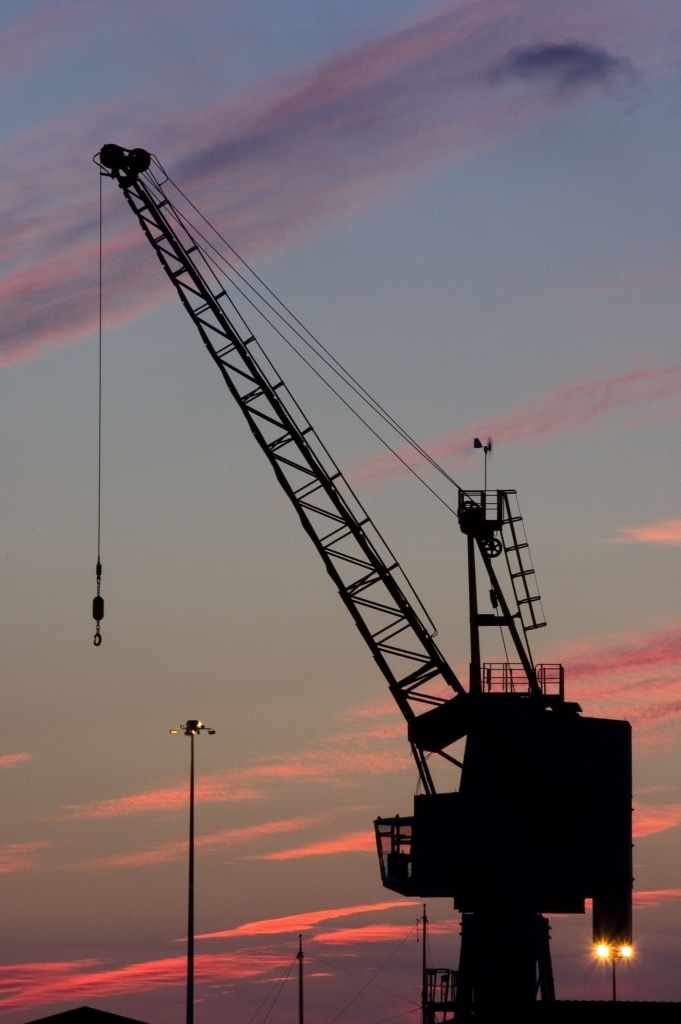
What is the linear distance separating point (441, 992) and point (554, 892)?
16.8 metres

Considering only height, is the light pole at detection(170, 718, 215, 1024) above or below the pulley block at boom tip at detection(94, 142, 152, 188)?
below

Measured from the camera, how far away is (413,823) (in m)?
109

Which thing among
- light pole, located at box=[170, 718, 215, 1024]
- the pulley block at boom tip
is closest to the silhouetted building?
light pole, located at box=[170, 718, 215, 1024]

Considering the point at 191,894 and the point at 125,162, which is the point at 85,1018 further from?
the point at 125,162

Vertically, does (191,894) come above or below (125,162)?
below

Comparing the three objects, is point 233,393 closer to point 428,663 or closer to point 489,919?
point 428,663

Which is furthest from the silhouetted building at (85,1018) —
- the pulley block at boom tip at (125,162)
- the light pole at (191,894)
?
the pulley block at boom tip at (125,162)

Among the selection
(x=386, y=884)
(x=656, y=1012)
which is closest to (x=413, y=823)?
(x=386, y=884)

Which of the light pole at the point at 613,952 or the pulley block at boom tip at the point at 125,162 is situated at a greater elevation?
the pulley block at boom tip at the point at 125,162

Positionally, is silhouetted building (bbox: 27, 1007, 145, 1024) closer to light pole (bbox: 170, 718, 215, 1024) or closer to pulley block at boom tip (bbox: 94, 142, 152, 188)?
light pole (bbox: 170, 718, 215, 1024)

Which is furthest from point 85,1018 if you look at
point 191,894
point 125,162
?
point 125,162

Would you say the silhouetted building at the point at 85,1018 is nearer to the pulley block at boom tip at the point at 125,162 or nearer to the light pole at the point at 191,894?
the light pole at the point at 191,894

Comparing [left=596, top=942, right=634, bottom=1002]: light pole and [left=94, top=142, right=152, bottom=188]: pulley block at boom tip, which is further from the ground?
[left=94, top=142, right=152, bottom=188]: pulley block at boom tip

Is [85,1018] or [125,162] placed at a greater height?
[125,162]
